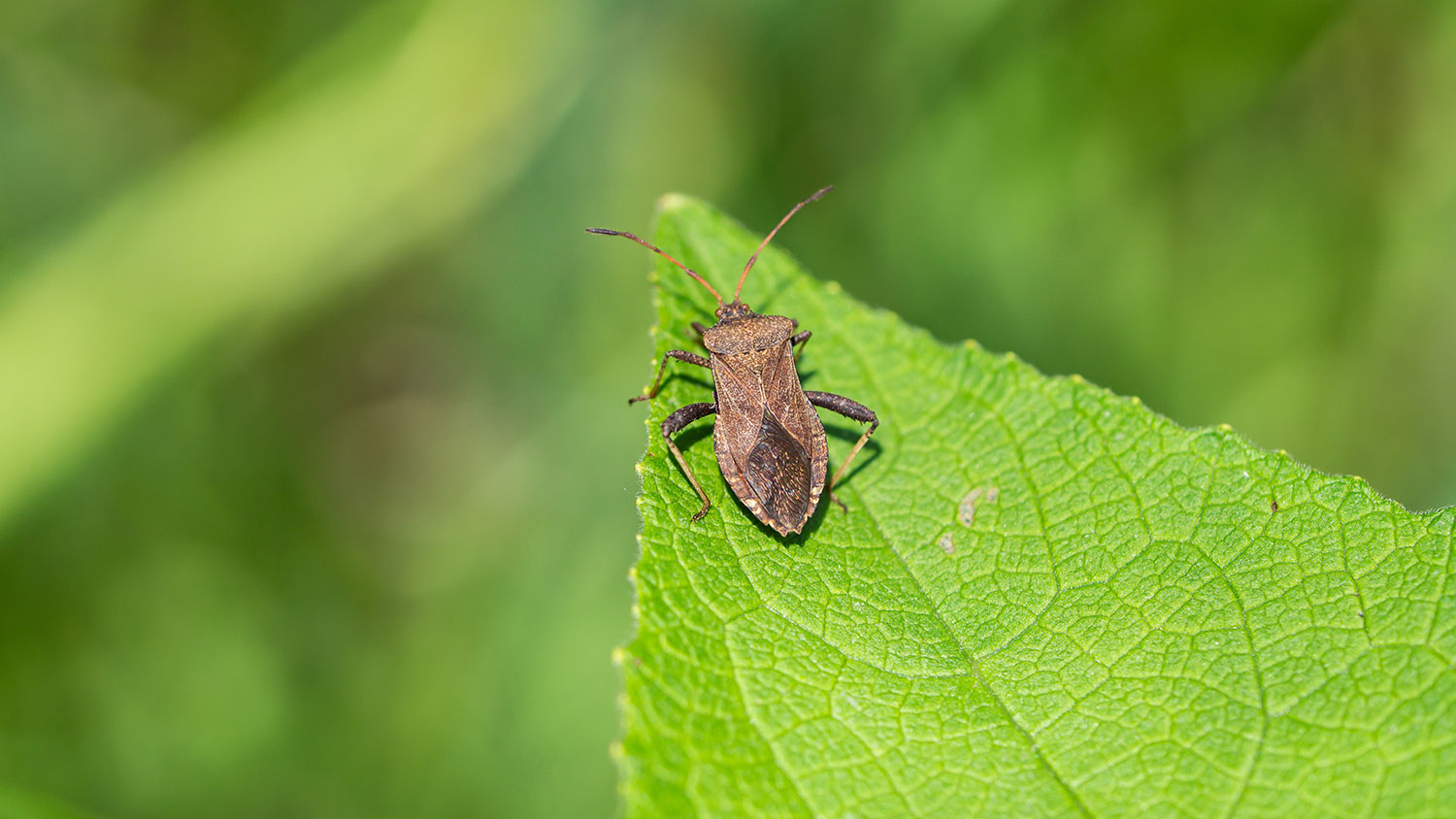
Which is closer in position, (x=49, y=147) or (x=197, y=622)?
(x=197, y=622)

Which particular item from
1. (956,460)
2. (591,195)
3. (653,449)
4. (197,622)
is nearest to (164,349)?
(197,622)

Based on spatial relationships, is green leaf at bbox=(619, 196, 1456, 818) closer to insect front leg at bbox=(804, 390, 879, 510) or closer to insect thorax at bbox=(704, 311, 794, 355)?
insect front leg at bbox=(804, 390, 879, 510)

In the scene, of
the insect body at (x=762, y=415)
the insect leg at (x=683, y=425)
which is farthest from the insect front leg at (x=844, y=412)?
the insect leg at (x=683, y=425)

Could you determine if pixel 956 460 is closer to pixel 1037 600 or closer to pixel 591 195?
pixel 1037 600

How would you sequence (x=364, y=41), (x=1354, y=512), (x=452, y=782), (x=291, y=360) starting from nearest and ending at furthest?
1. (x=1354, y=512)
2. (x=452, y=782)
3. (x=364, y=41)
4. (x=291, y=360)

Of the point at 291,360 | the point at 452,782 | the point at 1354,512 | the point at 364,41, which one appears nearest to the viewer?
the point at 1354,512

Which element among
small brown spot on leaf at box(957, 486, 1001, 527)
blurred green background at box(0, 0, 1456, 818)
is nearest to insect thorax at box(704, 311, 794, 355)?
small brown spot on leaf at box(957, 486, 1001, 527)

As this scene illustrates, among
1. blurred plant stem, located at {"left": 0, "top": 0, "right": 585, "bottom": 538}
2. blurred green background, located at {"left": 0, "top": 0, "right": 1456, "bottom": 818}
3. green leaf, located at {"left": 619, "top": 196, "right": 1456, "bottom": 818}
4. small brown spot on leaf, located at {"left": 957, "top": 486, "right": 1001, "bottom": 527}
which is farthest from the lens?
blurred green background, located at {"left": 0, "top": 0, "right": 1456, "bottom": 818}
